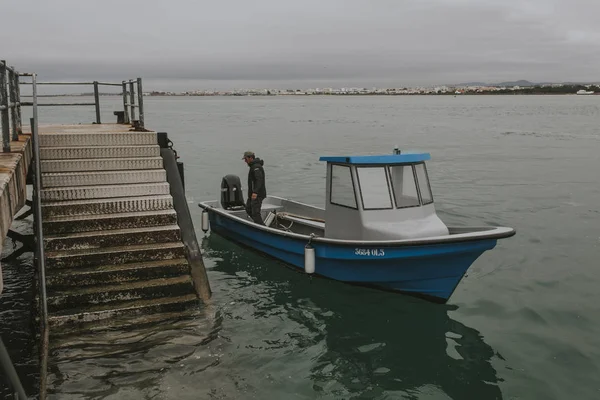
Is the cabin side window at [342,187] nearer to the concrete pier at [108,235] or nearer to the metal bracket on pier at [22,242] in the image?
the concrete pier at [108,235]

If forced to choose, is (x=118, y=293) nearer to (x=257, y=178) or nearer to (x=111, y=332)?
(x=111, y=332)

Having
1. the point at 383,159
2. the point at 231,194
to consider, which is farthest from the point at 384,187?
the point at 231,194

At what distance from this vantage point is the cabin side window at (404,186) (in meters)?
10.2

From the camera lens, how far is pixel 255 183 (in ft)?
40.5

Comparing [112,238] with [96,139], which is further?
[96,139]

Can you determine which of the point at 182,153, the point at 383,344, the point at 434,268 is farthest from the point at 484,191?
the point at 182,153

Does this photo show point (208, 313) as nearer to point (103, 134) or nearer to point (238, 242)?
point (103, 134)

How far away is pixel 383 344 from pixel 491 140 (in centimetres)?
4065

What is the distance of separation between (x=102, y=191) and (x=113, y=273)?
1662mm

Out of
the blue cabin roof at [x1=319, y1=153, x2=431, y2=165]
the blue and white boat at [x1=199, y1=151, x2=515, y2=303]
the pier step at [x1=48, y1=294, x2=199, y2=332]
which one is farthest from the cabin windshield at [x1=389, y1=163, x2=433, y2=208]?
the pier step at [x1=48, y1=294, x2=199, y2=332]

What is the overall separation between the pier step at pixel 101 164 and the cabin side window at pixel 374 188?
12.3 feet

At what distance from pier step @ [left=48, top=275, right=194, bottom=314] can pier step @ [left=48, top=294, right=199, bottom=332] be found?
7 cm

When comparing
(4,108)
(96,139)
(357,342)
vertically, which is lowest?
(357,342)

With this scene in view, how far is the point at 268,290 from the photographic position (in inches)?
432
